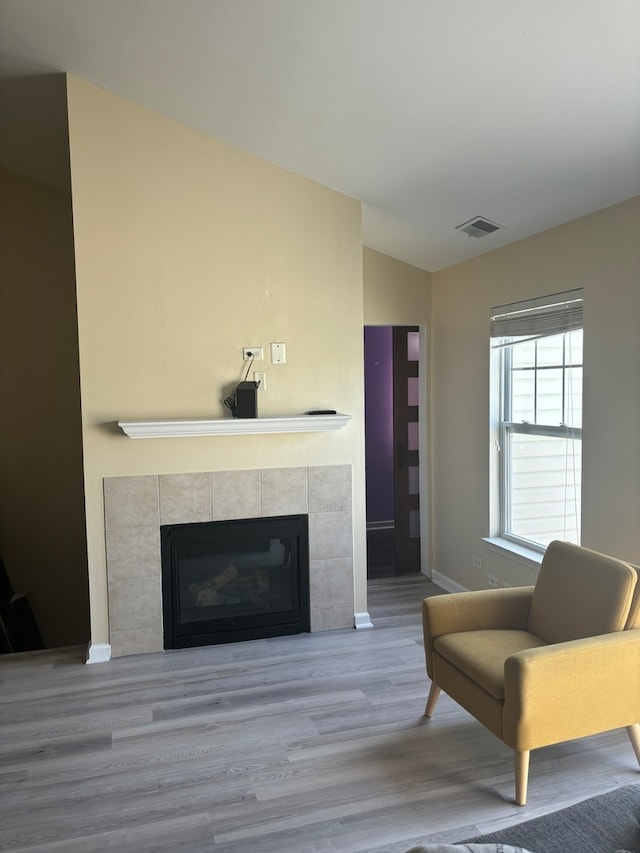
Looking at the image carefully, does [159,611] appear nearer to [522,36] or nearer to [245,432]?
[245,432]

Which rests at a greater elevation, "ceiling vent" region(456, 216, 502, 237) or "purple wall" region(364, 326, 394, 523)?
"ceiling vent" region(456, 216, 502, 237)

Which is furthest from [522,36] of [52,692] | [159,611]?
[52,692]

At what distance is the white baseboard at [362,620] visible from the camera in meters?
4.18

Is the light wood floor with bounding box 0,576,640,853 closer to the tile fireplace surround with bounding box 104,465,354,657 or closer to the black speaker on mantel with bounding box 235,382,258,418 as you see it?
the tile fireplace surround with bounding box 104,465,354,657

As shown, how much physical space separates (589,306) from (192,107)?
2376mm

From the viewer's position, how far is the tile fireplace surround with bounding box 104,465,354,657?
148 inches

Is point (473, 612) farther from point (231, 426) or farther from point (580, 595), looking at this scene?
point (231, 426)

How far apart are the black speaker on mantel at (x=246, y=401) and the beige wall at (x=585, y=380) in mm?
1645

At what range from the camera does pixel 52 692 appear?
11.0 feet

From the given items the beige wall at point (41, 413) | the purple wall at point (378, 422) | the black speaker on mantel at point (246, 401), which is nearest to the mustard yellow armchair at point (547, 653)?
the black speaker on mantel at point (246, 401)

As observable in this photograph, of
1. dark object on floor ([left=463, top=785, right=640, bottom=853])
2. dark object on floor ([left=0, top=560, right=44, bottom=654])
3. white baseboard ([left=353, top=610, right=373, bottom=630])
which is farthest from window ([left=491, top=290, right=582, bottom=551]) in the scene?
dark object on floor ([left=0, top=560, right=44, bottom=654])

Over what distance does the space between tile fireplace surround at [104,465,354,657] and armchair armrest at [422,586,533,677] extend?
1.24 metres

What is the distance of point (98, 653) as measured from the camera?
3730mm

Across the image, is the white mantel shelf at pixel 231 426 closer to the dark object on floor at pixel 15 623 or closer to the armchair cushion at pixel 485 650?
the armchair cushion at pixel 485 650
